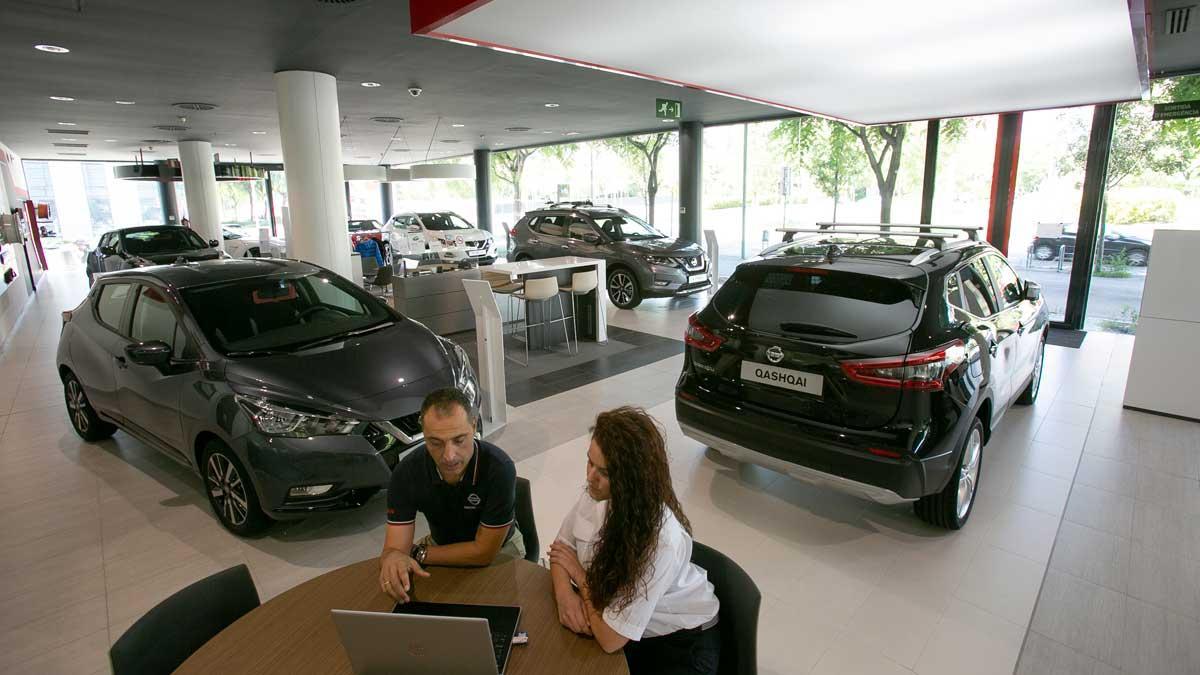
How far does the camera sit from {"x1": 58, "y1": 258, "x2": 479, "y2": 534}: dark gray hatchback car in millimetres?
3090

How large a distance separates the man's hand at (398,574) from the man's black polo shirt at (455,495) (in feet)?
0.98

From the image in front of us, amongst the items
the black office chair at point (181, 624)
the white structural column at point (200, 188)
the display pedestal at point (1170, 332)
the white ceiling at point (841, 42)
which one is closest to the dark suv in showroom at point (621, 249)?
the white ceiling at point (841, 42)

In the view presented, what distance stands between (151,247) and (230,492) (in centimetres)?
925

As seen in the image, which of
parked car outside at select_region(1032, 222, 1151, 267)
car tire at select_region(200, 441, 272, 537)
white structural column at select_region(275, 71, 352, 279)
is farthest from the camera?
parked car outside at select_region(1032, 222, 1151, 267)

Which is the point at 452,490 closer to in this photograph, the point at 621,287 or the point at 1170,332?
A: the point at 1170,332

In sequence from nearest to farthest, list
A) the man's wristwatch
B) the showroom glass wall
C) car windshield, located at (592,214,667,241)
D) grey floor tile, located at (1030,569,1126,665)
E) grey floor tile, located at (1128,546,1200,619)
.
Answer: the man's wristwatch < grey floor tile, located at (1030,569,1126,665) < grey floor tile, located at (1128,546,1200,619) < car windshield, located at (592,214,667,241) < the showroom glass wall

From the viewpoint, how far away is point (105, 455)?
4473mm

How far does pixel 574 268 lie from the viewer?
747 cm

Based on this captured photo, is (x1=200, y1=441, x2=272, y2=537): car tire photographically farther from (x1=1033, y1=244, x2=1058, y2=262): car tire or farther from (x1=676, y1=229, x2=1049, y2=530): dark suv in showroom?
(x1=1033, y1=244, x2=1058, y2=262): car tire

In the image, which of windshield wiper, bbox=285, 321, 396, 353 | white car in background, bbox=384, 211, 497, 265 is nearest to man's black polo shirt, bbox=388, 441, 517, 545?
windshield wiper, bbox=285, 321, 396, 353

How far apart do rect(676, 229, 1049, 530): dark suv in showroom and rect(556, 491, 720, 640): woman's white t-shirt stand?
1.57 m

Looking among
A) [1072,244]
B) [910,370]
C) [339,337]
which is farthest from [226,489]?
[1072,244]

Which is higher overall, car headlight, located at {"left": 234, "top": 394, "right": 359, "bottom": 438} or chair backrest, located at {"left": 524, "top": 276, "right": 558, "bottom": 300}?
chair backrest, located at {"left": 524, "top": 276, "right": 558, "bottom": 300}

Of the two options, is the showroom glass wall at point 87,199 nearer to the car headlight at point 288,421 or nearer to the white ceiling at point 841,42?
the white ceiling at point 841,42
